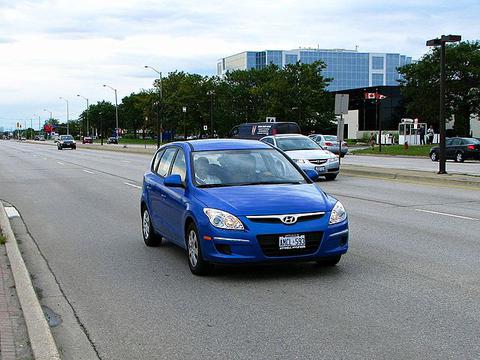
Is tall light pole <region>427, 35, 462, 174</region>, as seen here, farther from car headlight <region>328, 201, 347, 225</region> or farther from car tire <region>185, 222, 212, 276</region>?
car tire <region>185, 222, 212, 276</region>

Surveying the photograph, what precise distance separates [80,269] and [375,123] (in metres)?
92.8

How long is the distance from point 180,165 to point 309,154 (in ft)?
47.0

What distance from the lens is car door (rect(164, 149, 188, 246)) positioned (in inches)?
320

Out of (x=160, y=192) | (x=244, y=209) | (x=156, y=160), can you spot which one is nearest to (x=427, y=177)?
(x=156, y=160)

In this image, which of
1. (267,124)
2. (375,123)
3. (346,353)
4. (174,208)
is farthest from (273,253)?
(375,123)

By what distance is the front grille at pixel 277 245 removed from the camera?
7.08 meters

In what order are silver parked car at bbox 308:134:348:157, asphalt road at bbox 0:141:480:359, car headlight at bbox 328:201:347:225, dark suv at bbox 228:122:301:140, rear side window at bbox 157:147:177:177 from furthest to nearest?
silver parked car at bbox 308:134:348:157 < dark suv at bbox 228:122:301:140 < rear side window at bbox 157:147:177:177 < car headlight at bbox 328:201:347:225 < asphalt road at bbox 0:141:480:359

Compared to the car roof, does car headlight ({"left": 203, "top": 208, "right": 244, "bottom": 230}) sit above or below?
below

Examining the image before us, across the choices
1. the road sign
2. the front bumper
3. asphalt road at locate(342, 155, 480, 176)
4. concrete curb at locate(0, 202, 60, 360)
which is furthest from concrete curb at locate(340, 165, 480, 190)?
concrete curb at locate(0, 202, 60, 360)

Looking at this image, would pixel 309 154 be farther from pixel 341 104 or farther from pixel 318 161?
pixel 341 104

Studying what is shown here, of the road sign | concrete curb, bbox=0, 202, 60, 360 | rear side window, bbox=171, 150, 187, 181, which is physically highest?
the road sign

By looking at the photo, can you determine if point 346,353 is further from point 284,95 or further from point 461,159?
point 284,95

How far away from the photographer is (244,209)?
281 inches

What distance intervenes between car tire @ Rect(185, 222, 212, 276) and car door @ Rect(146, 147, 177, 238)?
3.54 feet
